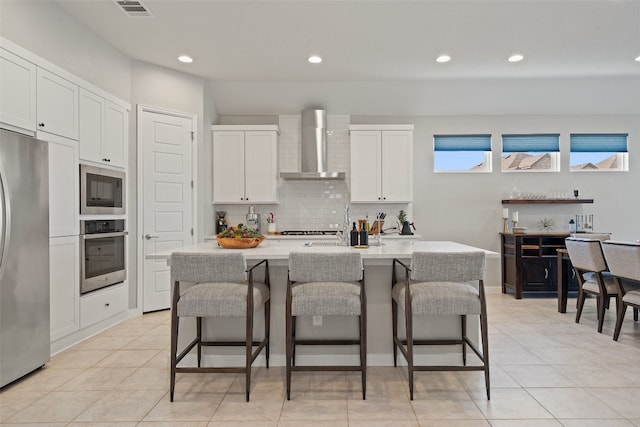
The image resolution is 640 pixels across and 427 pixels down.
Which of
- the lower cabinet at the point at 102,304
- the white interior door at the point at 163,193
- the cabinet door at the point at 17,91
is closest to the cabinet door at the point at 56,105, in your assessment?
the cabinet door at the point at 17,91

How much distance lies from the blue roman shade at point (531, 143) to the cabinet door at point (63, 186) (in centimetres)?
581

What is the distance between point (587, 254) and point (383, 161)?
2758 mm

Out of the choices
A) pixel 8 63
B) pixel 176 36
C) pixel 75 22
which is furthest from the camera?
pixel 176 36

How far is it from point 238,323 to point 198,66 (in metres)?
3.46

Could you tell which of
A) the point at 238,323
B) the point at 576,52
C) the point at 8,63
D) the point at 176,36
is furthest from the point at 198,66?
the point at 576,52

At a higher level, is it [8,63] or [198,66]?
[198,66]

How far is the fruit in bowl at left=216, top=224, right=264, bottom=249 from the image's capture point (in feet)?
9.70

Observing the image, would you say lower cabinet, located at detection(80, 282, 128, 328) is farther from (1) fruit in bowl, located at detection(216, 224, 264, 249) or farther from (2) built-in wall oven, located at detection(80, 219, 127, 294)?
(1) fruit in bowl, located at detection(216, 224, 264, 249)

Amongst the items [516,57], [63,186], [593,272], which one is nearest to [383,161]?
[516,57]

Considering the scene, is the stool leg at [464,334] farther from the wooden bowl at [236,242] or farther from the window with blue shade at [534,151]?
the window with blue shade at [534,151]

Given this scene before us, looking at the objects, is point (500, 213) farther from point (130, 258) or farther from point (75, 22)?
point (75, 22)

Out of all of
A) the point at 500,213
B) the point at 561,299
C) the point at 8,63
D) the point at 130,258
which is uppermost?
the point at 8,63

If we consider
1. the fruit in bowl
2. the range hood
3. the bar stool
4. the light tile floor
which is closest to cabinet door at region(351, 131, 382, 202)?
the range hood

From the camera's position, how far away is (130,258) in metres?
4.62
